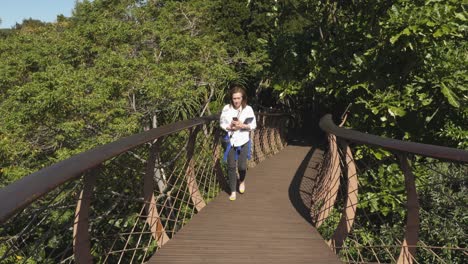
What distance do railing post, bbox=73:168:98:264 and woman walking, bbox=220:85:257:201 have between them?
2570mm

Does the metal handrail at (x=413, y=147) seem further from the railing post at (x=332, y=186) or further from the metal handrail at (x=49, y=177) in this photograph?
the metal handrail at (x=49, y=177)

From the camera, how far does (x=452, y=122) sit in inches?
283

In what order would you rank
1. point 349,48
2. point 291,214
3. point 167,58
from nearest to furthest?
1. point 291,214
2. point 349,48
3. point 167,58

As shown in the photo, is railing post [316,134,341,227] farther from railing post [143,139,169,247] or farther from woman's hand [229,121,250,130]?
railing post [143,139,169,247]

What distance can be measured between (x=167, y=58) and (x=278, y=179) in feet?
20.8

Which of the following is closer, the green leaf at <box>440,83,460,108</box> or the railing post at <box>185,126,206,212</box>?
the railing post at <box>185,126,206,212</box>

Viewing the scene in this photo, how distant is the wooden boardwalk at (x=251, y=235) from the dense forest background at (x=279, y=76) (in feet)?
7.44

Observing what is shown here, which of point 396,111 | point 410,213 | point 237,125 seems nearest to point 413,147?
point 410,213

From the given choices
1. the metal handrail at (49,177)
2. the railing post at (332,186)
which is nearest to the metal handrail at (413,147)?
the railing post at (332,186)

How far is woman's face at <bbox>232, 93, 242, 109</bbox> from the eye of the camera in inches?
180

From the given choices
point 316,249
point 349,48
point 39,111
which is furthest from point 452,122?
point 39,111

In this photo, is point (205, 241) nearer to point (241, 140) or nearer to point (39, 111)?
point (241, 140)

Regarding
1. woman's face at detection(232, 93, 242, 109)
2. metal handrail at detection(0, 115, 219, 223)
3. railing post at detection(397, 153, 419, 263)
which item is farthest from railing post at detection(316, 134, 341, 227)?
metal handrail at detection(0, 115, 219, 223)

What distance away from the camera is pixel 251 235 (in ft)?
12.1
